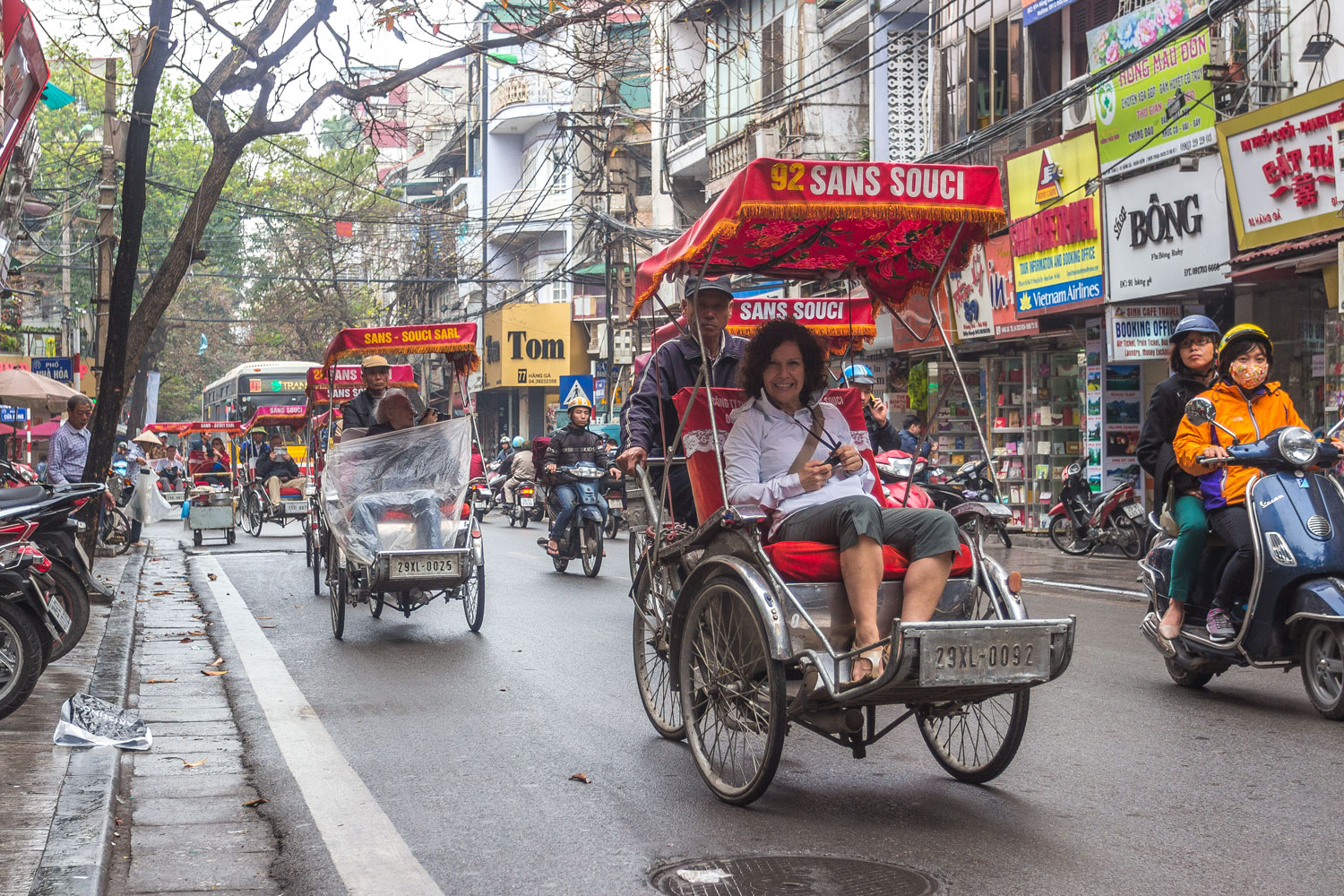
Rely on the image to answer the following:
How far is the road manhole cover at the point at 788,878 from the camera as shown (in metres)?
4.17

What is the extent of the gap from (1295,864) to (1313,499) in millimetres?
2939

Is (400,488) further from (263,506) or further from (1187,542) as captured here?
(263,506)

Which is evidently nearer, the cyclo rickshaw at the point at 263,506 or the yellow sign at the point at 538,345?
the cyclo rickshaw at the point at 263,506

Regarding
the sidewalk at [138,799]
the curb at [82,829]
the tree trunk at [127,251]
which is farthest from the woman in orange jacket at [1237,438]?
the tree trunk at [127,251]

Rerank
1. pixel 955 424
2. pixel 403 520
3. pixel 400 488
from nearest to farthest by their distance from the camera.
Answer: pixel 403 520, pixel 400 488, pixel 955 424

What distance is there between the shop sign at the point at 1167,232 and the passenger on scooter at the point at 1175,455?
9.41m

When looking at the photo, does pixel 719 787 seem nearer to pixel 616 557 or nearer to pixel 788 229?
pixel 788 229

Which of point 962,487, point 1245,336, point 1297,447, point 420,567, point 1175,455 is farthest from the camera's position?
point 962,487

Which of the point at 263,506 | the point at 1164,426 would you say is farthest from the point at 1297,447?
the point at 263,506

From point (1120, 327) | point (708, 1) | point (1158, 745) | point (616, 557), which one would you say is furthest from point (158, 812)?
point (708, 1)

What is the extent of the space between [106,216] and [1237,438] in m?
16.5

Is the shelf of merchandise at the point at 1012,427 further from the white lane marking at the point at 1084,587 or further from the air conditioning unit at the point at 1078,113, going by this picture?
the white lane marking at the point at 1084,587

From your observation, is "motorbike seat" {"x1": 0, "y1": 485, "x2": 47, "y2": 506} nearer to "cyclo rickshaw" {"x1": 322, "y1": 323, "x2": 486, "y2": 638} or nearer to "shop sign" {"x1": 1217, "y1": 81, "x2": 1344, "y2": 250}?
"cyclo rickshaw" {"x1": 322, "y1": 323, "x2": 486, "y2": 638}

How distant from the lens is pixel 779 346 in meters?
5.92
